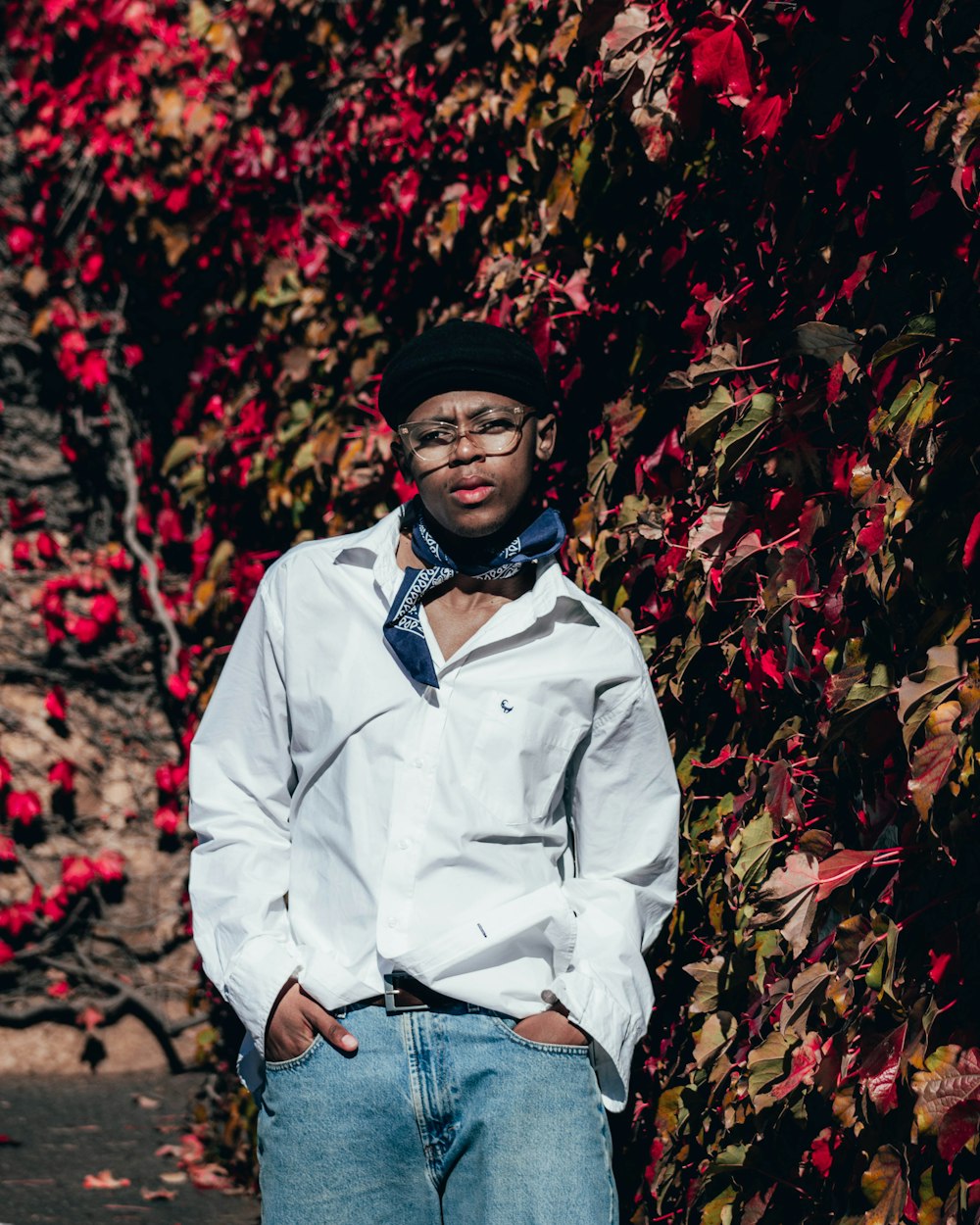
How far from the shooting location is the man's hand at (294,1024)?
190 centimetres

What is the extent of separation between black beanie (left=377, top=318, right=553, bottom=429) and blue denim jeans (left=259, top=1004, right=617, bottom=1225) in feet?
3.17

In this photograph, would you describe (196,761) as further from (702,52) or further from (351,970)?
(702,52)

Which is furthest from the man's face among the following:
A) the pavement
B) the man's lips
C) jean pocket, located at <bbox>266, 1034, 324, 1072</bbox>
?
the pavement

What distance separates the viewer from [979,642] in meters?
1.66

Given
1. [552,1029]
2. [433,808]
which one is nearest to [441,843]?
[433,808]

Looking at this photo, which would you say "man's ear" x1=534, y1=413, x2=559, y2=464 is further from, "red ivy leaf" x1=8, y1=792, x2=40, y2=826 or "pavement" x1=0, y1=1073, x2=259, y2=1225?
"red ivy leaf" x1=8, y1=792, x2=40, y2=826

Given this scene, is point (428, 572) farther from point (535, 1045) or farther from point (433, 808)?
point (535, 1045)

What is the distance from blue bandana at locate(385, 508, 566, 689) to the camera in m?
2.03

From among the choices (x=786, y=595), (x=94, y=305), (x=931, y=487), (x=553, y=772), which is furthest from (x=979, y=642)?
(x=94, y=305)

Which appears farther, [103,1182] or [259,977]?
[103,1182]

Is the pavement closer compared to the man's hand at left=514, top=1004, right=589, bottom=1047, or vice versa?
the man's hand at left=514, top=1004, right=589, bottom=1047

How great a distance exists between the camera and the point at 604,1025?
1.94 m

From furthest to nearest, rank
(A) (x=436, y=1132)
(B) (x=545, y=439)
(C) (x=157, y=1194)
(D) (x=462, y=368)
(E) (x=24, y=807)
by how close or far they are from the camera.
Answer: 1. (E) (x=24, y=807)
2. (C) (x=157, y=1194)
3. (B) (x=545, y=439)
4. (D) (x=462, y=368)
5. (A) (x=436, y=1132)

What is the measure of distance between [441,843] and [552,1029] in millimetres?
317
